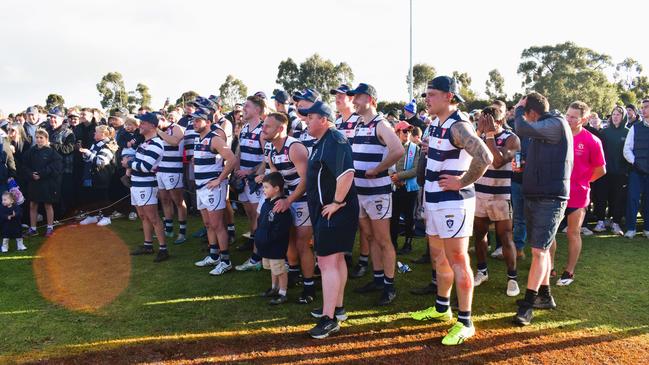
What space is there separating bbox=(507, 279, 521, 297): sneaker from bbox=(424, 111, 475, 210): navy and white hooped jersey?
1.81 m

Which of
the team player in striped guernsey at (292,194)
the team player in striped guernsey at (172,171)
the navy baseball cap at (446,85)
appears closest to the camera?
the navy baseball cap at (446,85)

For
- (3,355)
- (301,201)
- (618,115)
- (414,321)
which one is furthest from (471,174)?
(618,115)

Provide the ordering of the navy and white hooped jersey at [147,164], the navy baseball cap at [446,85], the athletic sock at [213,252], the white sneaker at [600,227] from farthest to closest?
the white sneaker at [600,227]
the navy and white hooped jersey at [147,164]
the athletic sock at [213,252]
the navy baseball cap at [446,85]

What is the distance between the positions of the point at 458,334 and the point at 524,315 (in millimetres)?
866

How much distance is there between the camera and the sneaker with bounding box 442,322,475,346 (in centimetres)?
407

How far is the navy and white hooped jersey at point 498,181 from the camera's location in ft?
17.7

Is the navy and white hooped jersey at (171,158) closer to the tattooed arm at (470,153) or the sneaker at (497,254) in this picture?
the tattooed arm at (470,153)

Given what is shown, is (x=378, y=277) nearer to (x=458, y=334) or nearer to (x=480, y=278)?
(x=480, y=278)

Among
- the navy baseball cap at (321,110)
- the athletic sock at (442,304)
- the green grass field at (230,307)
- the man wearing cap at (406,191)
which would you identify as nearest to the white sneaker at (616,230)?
the green grass field at (230,307)

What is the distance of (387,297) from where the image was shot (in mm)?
5105

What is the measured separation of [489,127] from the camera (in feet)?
16.1

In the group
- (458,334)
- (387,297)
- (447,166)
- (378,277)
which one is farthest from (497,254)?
(447,166)

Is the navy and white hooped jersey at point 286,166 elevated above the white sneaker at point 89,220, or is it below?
above

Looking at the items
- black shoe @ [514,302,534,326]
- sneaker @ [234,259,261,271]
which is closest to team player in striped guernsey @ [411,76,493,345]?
black shoe @ [514,302,534,326]
